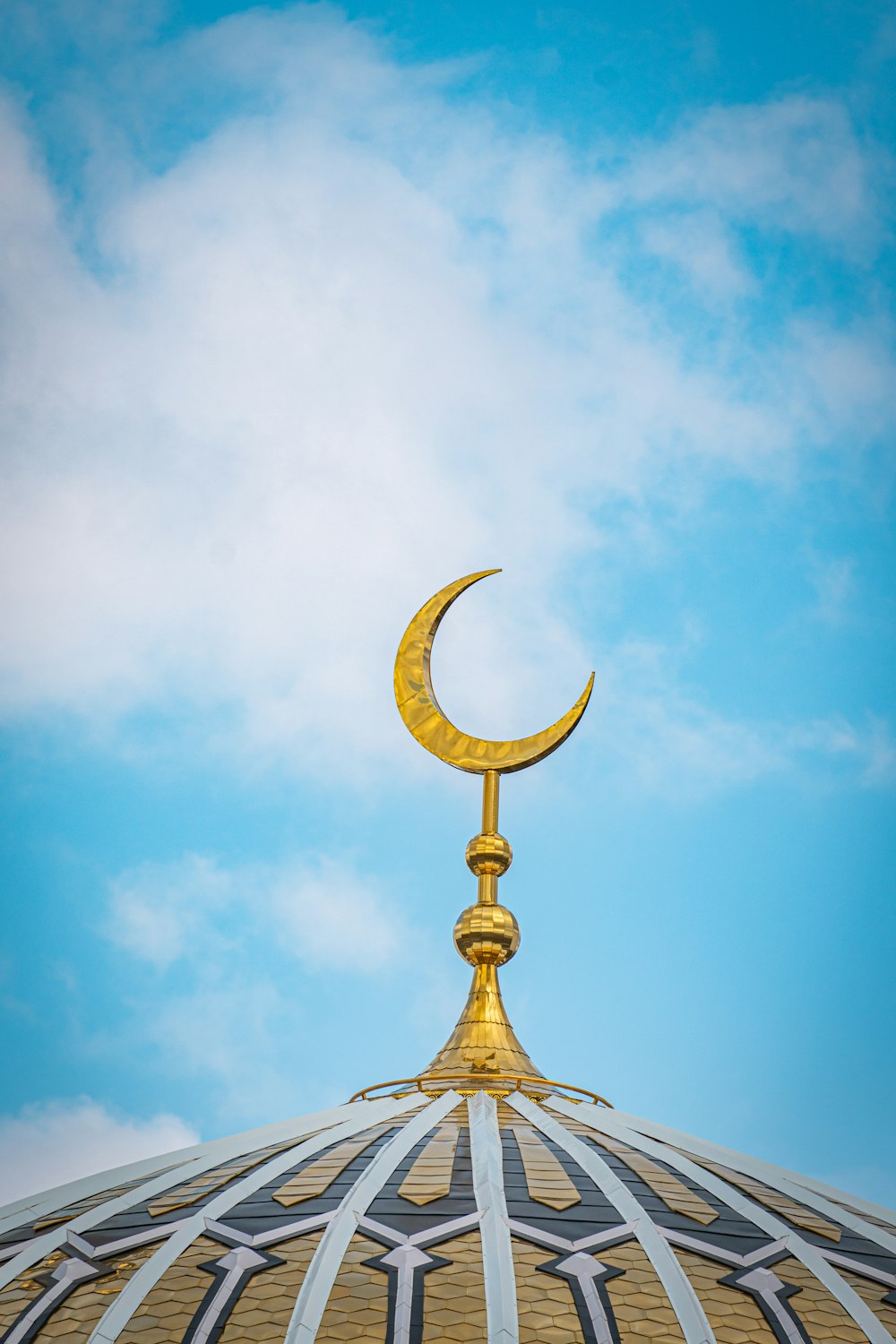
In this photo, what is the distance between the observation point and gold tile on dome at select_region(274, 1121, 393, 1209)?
1032cm

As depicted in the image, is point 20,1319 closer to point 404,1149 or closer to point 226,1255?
point 226,1255

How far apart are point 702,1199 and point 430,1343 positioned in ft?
8.61

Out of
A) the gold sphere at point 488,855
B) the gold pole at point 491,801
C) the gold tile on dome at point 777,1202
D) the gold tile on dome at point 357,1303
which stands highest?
the gold pole at point 491,801

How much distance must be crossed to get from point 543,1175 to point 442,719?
5.39 meters

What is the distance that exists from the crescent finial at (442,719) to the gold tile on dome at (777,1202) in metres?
4.33

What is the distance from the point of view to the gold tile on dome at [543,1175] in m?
10.1

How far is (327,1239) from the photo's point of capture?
9594 mm

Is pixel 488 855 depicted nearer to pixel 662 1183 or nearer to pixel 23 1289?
pixel 662 1183

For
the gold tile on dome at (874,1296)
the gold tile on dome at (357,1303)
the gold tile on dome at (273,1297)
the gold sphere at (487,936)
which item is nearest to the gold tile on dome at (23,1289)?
the gold tile on dome at (273,1297)

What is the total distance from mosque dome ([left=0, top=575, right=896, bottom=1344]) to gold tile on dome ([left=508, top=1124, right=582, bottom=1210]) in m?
0.02

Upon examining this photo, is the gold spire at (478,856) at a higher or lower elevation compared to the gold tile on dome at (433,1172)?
higher

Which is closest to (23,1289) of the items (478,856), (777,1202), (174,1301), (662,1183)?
(174,1301)

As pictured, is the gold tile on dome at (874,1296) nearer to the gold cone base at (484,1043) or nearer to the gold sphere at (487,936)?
the gold cone base at (484,1043)

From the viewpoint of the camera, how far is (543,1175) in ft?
34.7
